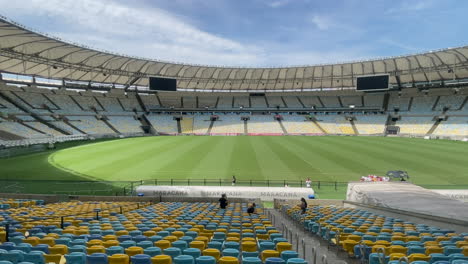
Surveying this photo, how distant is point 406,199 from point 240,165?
18964 mm

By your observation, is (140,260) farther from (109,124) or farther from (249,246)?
(109,124)

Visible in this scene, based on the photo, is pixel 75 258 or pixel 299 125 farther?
pixel 299 125

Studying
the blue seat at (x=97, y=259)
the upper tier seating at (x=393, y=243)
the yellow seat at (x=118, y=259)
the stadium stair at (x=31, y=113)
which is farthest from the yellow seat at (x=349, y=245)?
the stadium stair at (x=31, y=113)

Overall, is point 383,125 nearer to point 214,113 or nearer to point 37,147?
point 214,113

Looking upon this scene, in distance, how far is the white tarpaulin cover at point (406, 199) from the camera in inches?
540

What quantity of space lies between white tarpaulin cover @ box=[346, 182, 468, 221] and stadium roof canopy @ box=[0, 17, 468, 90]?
36.6m

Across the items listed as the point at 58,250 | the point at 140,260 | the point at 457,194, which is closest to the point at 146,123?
the point at 457,194

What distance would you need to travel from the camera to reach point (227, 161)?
36.3 metres

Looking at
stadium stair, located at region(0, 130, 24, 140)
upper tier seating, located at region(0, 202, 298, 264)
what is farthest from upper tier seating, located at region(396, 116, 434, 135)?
stadium stair, located at region(0, 130, 24, 140)

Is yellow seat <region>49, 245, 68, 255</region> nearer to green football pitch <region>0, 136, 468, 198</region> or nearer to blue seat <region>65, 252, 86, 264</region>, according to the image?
→ blue seat <region>65, 252, 86, 264</region>

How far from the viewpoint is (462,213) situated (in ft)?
42.5

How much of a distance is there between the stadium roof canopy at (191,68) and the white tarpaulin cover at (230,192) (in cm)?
2567

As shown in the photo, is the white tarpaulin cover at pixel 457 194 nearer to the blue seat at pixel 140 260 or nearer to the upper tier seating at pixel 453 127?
the blue seat at pixel 140 260

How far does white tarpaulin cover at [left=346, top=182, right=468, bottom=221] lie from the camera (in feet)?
45.0
